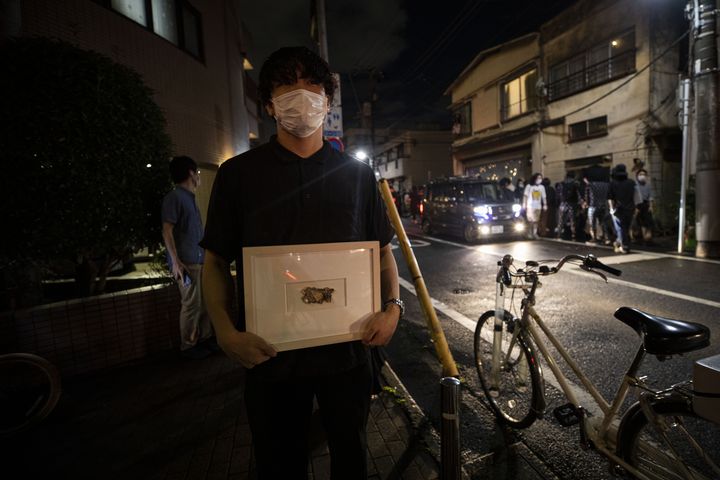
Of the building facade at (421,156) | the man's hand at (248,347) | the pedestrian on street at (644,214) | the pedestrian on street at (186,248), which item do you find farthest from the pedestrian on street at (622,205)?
the building facade at (421,156)

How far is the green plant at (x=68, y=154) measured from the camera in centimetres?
335

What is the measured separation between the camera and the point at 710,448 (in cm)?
251

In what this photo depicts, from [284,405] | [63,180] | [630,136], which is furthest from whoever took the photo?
[630,136]

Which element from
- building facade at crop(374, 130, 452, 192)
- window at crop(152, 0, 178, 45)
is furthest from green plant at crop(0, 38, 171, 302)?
building facade at crop(374, 130, 452, 192)

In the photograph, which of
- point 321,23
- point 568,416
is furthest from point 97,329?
point 321,23

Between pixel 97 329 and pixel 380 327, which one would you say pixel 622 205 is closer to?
pixel 380 327

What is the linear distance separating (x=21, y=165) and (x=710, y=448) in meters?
5.72

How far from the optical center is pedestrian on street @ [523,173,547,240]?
12.7 meters

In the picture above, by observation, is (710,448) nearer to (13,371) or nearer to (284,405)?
(284,405)

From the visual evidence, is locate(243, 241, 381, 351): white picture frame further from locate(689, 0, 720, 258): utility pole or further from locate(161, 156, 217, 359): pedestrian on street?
locate(689, 0, 720, 258): utility pole

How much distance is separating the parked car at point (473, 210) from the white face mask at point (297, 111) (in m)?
11.3

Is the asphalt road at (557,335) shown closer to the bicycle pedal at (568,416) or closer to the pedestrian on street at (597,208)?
the bicycle pedal at (568,416)

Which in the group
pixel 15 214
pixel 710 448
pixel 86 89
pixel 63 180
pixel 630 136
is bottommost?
pixel 710 448

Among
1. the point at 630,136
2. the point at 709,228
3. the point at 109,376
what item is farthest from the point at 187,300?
the point at 630,136
